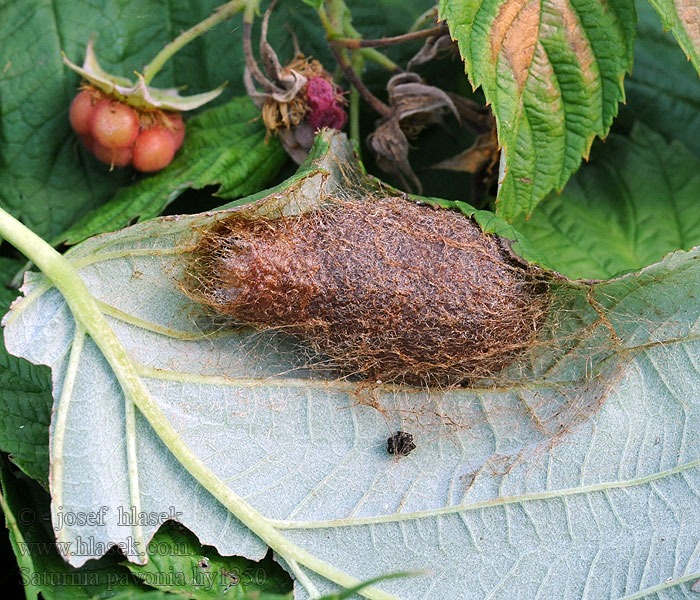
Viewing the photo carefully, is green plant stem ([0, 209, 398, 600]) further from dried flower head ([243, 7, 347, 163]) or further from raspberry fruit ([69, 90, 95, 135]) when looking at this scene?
dried flower head ([243, 7, 347, 163])

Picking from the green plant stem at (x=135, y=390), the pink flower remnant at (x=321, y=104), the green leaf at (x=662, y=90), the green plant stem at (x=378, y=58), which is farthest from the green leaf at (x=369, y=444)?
the green leaf at (x=662, y=90)

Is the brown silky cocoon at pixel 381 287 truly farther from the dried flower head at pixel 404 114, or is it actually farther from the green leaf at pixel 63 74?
the green leaf at pixel 63 74

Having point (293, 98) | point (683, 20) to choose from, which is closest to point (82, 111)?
point (293, 98)

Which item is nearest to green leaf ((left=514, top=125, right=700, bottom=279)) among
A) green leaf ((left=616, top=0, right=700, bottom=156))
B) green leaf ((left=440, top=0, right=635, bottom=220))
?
green leaf ((left=616, top=0, right=700, bottom=156))

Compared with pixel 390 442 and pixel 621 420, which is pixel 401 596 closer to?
pixel 390 442

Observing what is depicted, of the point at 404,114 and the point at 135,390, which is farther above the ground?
the point at 404,114

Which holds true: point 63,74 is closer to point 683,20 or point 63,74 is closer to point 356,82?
point 356,82
